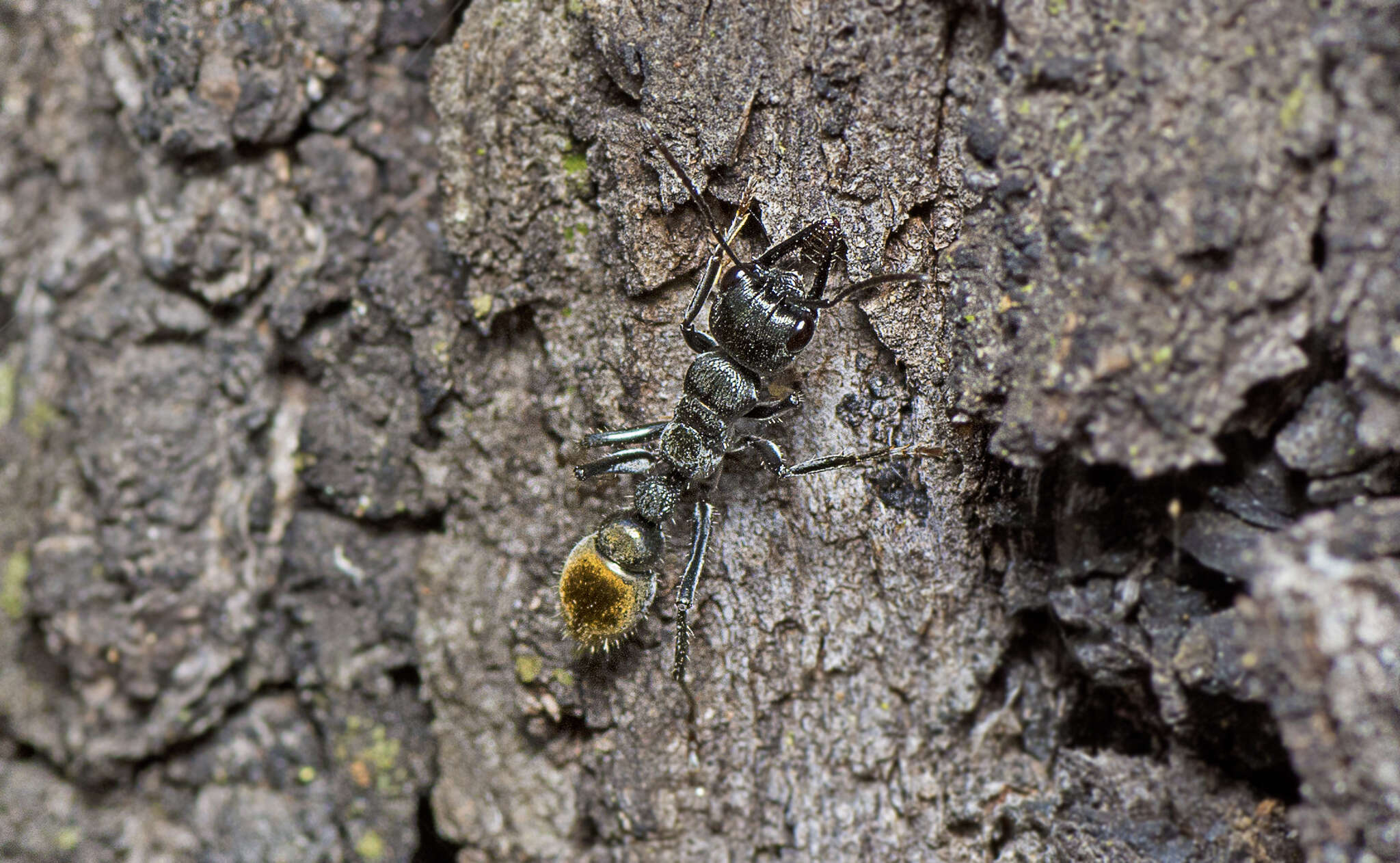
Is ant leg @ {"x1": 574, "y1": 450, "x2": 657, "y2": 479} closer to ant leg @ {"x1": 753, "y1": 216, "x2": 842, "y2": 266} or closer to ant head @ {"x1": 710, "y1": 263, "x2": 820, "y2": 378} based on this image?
ant head @ {"x1": 710, "y1": 263, "x2": 820, "y2": 378}

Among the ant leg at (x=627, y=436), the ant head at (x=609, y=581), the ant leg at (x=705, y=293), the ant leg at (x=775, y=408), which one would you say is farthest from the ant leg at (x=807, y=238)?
the ant head at (x=609, y=581)

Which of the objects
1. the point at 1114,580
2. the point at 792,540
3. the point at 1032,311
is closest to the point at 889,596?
the point at 792,540

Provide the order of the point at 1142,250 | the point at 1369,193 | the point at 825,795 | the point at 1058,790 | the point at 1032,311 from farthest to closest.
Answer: the point at 825,795
the point at 1058,790
the point at 1032,311
the point at 1142,250
the point at 1369,193

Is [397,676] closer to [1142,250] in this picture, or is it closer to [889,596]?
[889,596]

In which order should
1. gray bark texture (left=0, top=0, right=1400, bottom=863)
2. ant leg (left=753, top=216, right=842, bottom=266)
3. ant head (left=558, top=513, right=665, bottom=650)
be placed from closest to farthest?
gray bark texture (left=0, top=0, right=1400, bottom=863), ant leg (left=753, top=216, right=842, bottom=266), ant head (left=558, top=513, right=665, bottom=650)

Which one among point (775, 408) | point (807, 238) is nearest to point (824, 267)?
point (807, 238)

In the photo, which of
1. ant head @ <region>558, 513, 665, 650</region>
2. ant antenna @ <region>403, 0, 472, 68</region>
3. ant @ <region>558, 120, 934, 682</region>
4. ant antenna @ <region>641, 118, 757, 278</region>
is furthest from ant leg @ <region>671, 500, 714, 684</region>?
ant antenna @ <region>403, 0, 472, 68</region>
